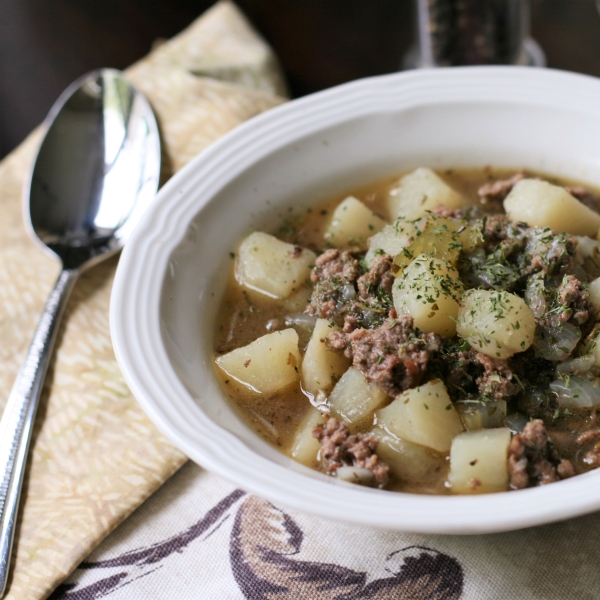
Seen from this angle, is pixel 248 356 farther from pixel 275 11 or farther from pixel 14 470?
pixel 275 11

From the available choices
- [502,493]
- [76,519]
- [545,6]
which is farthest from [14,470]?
[545,6]

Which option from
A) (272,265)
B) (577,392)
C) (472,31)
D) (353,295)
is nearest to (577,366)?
(577,392)

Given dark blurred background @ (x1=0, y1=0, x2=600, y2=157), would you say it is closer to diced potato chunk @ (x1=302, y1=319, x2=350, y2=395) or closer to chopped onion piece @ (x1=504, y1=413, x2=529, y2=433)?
diced potato chunk @ (x1=302, y1=319, x2=350, y2=395)

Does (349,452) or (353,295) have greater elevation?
(353,295)

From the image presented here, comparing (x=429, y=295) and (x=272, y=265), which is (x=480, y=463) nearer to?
(x=429, y=295)

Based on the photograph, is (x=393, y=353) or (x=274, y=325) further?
(x=274, y=325)

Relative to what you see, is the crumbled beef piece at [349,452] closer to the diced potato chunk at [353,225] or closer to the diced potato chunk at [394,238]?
the diced potato chunk at [394,238]

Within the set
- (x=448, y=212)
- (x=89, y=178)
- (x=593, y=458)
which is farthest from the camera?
(x=89, y=178)
